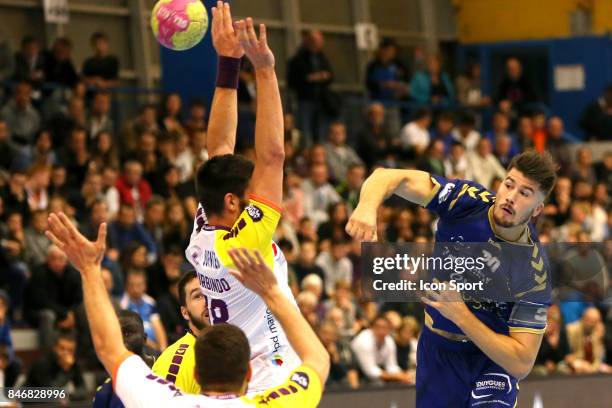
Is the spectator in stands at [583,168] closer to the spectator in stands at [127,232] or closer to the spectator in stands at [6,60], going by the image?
the spectator in stands at [127,232]

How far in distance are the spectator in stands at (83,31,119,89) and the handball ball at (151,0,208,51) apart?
28.3ft

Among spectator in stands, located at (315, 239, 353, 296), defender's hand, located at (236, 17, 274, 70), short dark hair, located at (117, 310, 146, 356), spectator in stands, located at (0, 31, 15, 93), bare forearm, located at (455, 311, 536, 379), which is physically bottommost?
spectator in stands, located at (315, 239, 353, 296)

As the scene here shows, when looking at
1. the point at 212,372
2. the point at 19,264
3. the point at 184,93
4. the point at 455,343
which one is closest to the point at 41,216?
the point at 19,264

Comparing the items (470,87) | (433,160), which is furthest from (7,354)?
(470,87)

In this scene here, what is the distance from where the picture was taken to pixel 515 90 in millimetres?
20719

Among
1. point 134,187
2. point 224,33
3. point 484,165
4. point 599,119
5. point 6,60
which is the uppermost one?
point 6,60

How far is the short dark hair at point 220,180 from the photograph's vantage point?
19.5ft

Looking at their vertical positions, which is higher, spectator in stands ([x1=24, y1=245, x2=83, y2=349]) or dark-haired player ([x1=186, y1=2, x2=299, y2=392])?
dark-haired player ([x1=186, y1=2, x2=299, y2=392])

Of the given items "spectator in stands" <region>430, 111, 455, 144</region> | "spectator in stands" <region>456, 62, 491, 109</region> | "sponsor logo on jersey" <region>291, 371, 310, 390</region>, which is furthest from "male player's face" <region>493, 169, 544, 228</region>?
"spectator in stands" <region>456, 62, 491, 109</region>

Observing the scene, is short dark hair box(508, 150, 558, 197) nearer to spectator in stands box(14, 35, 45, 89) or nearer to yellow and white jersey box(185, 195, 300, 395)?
yellow and white jersey box(185, 195, 300, 395)

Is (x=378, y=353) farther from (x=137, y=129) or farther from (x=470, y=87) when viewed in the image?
(x=470, y=87)

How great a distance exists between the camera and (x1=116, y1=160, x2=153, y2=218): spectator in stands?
44.9ft

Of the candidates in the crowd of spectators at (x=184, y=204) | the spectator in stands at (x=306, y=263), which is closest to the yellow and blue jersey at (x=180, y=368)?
the crowd of spectators at (x=184, y=204)

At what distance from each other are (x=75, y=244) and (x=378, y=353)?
27.6 ft
